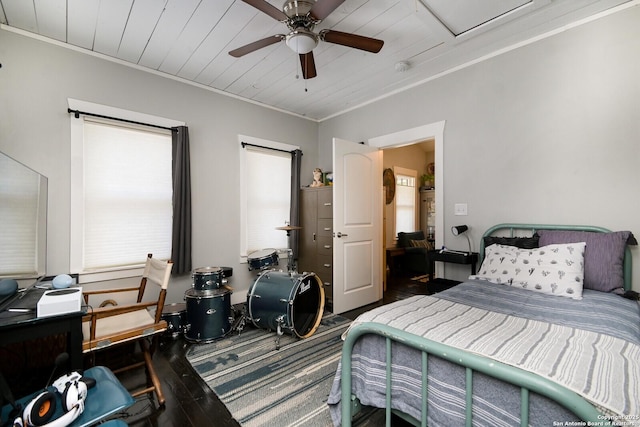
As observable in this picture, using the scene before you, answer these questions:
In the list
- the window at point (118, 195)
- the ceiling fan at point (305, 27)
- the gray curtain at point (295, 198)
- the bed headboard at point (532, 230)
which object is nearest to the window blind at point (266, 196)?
the gray curtain at point (295, 198)

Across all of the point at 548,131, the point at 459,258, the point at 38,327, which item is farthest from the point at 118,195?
the point at 548,131

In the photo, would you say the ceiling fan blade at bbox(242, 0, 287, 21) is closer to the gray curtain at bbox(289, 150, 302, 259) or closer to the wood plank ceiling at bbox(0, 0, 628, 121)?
the wood plank ceiling at bbox(0, 0, 628, 121)

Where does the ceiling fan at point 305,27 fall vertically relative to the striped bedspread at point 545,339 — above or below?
above

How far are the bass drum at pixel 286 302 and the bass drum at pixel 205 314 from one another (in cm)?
28

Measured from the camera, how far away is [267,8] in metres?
1.68

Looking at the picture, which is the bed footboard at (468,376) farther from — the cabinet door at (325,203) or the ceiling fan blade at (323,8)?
the cabinet door at (325,203)

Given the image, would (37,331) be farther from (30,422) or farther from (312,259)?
(312,259)

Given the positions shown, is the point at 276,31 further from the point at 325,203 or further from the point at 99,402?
the point at 99,402

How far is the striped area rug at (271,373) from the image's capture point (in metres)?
1.68

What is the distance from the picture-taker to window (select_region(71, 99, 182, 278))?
2518 mm

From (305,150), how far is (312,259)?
5.72ft

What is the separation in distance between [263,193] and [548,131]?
10.4ft

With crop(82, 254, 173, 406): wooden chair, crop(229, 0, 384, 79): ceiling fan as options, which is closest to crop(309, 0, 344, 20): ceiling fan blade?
crop(229, 0, 384, 79): ceiling fan

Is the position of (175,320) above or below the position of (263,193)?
below
